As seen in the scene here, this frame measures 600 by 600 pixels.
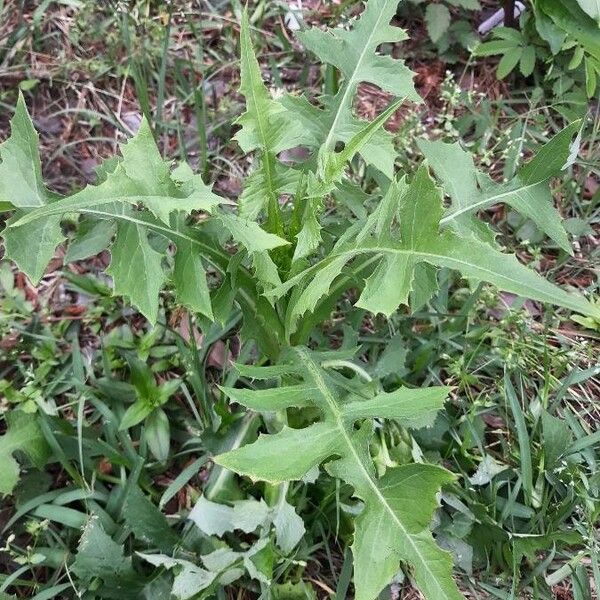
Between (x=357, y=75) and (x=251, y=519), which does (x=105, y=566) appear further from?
(x=357, y=75)

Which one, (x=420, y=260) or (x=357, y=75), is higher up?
(x=357, y=75)

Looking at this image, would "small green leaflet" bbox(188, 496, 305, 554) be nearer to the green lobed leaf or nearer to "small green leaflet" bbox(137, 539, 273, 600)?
"small green leaflet" bbox(137, 539, 273, 600)

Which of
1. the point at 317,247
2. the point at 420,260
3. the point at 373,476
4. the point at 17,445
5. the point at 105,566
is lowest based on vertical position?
the point at 105,566

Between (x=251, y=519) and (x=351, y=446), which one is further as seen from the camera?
(x=251, y=519)

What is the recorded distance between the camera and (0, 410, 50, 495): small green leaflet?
1.77 m

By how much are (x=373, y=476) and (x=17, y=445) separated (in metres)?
1.04

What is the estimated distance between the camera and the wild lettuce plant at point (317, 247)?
1152 millimetres

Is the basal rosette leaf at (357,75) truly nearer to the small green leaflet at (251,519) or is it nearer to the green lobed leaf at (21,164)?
the green lobed leaf at (21,164)

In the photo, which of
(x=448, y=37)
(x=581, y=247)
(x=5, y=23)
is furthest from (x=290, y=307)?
(x=5, y=23)

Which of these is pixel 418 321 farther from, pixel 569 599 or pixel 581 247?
pixel 569 599

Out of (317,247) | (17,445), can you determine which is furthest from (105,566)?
(317,247)

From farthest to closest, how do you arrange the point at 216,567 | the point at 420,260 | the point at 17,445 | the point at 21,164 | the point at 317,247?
the point at 17,445
the point at 216,567
the point at 317,247
the point at 21,164
the point at 420,260

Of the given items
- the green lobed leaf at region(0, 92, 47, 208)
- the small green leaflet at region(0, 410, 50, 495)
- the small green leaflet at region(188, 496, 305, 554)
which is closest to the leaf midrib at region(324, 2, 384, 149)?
the green lobed leaf at region(0, 92, 47, 208)

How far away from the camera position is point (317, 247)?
1532 millimetres
